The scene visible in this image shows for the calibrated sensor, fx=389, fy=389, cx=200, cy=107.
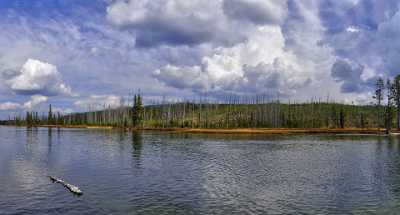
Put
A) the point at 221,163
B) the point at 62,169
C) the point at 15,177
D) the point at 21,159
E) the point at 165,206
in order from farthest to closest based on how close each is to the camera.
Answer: the point at 21,159 < the point at 221,163 < the point at 62,169 < the point at 15,177 < the point at 165,206

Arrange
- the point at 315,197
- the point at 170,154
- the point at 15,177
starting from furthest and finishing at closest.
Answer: the point at 170,154, the point at 15,177, the point at 315,197

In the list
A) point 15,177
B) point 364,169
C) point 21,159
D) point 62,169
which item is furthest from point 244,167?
point 21,159

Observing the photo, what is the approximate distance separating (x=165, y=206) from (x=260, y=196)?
8.40 meters

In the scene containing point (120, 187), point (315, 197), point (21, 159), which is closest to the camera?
point (315, 197)

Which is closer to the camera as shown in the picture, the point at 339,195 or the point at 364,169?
the point at 339,195

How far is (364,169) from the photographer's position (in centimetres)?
4878

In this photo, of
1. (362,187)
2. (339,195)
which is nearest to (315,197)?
(339,195)

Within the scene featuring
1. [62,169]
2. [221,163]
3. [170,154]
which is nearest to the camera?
[62,169]

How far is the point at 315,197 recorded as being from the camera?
32344 mm

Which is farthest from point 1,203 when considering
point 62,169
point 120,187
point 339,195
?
point 339,195

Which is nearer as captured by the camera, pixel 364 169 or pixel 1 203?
pixel 1 203

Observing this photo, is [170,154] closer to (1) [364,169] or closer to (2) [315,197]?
(1) [364,169]

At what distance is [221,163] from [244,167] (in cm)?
469

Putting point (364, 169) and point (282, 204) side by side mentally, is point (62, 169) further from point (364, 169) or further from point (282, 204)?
point (364, 169)
